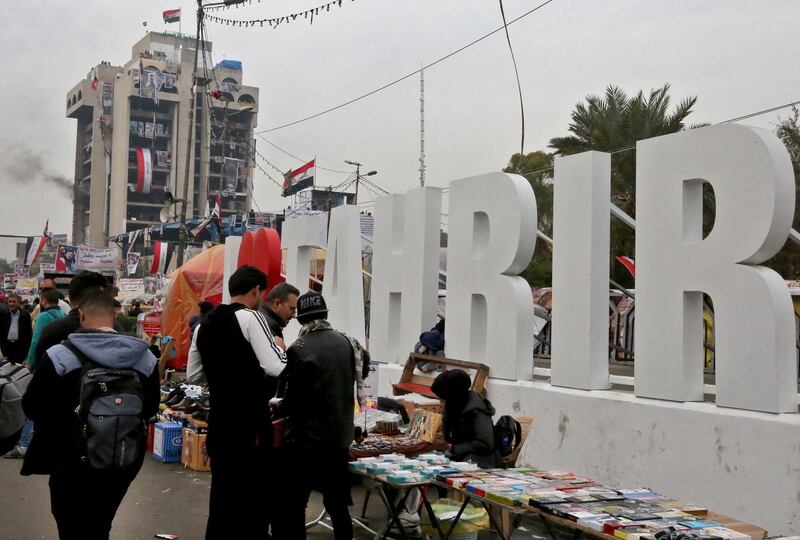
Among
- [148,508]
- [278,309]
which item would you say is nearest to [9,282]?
[148,508]

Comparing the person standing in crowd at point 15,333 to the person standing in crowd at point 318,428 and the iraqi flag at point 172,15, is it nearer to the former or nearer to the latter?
the person standing in crowd at point 318,428

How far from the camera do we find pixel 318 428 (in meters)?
5.24

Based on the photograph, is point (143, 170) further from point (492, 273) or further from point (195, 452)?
point (492, 273)

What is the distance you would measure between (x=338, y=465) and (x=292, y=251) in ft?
27.2

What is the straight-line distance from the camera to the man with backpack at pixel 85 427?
3955 mm

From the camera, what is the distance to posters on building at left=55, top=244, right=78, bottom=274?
143ft

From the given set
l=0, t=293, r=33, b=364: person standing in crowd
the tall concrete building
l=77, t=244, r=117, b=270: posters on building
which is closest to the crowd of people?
l=0, t=293, r=33, b=364: person standing in crowd

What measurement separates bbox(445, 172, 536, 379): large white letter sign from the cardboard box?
9.41ft

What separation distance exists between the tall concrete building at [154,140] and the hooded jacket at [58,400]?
109 meters

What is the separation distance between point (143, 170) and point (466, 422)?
112812mm

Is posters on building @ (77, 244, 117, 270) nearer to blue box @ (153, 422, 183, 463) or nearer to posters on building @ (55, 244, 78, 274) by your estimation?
posters on building @ (55, 244, 78, 274)

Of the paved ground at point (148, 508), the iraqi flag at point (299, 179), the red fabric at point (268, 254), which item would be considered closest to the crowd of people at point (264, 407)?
the paved ground at point (148, 508)

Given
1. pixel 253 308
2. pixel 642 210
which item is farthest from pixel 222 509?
pixel 642 210

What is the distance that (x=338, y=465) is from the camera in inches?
209
